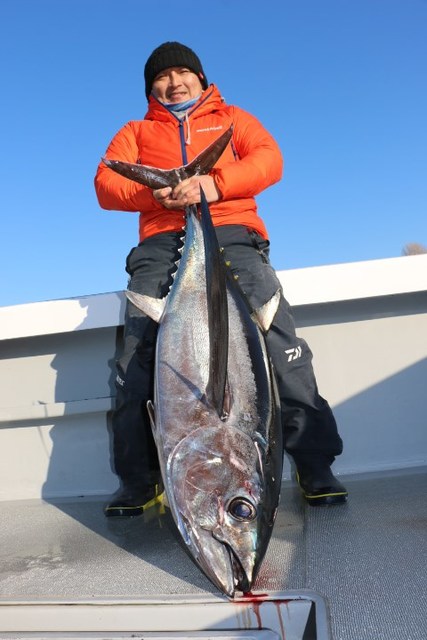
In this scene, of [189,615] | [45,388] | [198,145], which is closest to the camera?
[189,615]

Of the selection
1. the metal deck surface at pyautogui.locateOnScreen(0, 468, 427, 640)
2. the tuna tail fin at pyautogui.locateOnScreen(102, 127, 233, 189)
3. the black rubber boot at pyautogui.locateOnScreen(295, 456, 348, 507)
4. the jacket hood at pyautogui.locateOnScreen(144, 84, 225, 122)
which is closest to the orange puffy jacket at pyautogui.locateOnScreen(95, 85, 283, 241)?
the jacket hood at pyautogui.locateOnScreen(144, 84, 225, 122)

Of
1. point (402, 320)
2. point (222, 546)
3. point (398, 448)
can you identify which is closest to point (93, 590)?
point (222, 546)

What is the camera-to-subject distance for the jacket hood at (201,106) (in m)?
2.59

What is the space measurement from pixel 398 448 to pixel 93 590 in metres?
1.75

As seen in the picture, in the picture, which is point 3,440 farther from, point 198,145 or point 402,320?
point 402,320

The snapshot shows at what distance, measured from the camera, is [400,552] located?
1.50 meters

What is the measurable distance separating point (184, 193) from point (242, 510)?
116 centimetres

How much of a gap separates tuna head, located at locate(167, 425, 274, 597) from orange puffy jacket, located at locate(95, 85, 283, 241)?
1.09 meters

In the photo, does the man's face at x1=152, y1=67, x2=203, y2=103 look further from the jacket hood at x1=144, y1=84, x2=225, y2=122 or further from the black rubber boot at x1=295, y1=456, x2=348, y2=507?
the black rubber boot at x1=295, y1=456, x2=348, y2=507

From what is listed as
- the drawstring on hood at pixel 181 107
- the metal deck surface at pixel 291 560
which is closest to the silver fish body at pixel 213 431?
the metal deck surface at pixel 291 560

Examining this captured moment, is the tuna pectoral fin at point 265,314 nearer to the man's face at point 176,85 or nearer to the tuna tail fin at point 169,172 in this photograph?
the tuna tail fin at point 169,172

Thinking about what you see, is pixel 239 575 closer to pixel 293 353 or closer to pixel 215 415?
pixel 215 415

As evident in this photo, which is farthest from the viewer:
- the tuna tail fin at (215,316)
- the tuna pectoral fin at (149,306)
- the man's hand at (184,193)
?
the man's hand at (184,193)

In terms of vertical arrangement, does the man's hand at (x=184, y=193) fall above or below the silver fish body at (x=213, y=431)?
above
